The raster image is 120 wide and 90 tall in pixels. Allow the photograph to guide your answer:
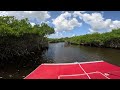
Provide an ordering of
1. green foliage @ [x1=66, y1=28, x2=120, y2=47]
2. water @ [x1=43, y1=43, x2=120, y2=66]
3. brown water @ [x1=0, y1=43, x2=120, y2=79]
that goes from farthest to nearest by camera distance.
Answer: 1. green foliage @ [x1=66, y1=28, x2=120, y2=47]
2. water @ [x1=43, y1=43, x2=120, y2=66]
3. brown water @ [x1=0, y1=43, x2=120, y2=79]

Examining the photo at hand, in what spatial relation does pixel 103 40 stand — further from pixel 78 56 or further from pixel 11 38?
pixel 11 38

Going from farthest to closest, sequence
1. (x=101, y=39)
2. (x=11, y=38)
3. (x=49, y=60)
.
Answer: (x=101, y=39) < (x=11, y=38) < (x=49, y=60)

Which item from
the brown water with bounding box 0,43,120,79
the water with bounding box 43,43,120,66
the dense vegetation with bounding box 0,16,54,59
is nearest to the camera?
the brown water with bounding box 0,43,120,79

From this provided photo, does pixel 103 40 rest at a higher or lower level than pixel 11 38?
lower

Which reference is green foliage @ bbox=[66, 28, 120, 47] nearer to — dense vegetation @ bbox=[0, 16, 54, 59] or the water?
the water

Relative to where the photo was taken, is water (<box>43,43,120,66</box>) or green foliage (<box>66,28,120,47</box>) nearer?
water (<box>43,43,120,66</box>)

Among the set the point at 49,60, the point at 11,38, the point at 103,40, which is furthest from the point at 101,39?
the point at 11,38

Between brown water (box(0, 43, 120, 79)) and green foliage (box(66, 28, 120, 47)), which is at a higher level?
green foliage (box(66, 28, 120, 47))

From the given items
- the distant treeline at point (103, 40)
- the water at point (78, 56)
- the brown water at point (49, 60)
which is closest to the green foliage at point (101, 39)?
the distant treeline at point (103, 40)

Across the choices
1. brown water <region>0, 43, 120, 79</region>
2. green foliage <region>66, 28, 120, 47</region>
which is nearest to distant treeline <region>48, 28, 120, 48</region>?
green foliage <region>66, 28, 120, 47</region>

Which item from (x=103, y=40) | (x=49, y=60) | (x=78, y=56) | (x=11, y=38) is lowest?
(x=78, y=56)
